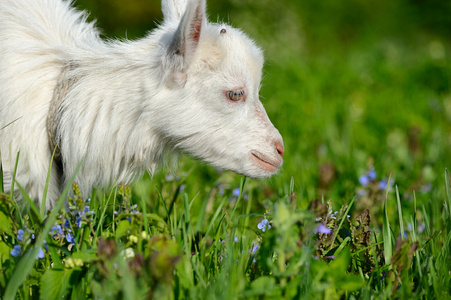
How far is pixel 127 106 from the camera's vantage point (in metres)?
2.56

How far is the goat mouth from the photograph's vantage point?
2.65m

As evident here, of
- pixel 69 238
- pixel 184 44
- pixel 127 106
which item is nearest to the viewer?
pixel 69 238

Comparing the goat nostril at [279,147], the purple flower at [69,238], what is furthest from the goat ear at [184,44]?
the purple flower at [69,238]

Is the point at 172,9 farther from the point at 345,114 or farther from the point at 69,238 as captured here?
the point at 345,114

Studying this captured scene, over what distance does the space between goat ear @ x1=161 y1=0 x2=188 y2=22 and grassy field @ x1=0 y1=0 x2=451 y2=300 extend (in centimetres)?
40

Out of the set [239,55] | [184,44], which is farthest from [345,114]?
[184,44]

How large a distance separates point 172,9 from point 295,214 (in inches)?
62.9

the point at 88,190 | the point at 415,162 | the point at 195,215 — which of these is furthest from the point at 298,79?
the point at 88,190

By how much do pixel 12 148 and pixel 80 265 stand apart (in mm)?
955

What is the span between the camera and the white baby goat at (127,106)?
8.29ft

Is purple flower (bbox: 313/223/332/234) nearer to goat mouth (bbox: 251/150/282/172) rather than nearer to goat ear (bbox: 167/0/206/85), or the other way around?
goat mouth (bbox: 251/150/282/172)

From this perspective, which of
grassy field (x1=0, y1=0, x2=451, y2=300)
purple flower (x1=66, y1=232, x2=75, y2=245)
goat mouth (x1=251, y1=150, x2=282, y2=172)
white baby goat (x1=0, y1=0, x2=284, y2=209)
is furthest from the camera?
goat mouth (x1=251, y1=150, x2=282, y2=172)

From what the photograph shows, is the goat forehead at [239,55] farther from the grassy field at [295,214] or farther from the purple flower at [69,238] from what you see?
the purple flower at [69,238]

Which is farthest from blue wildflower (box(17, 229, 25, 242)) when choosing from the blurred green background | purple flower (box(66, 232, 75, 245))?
the blurred green background
